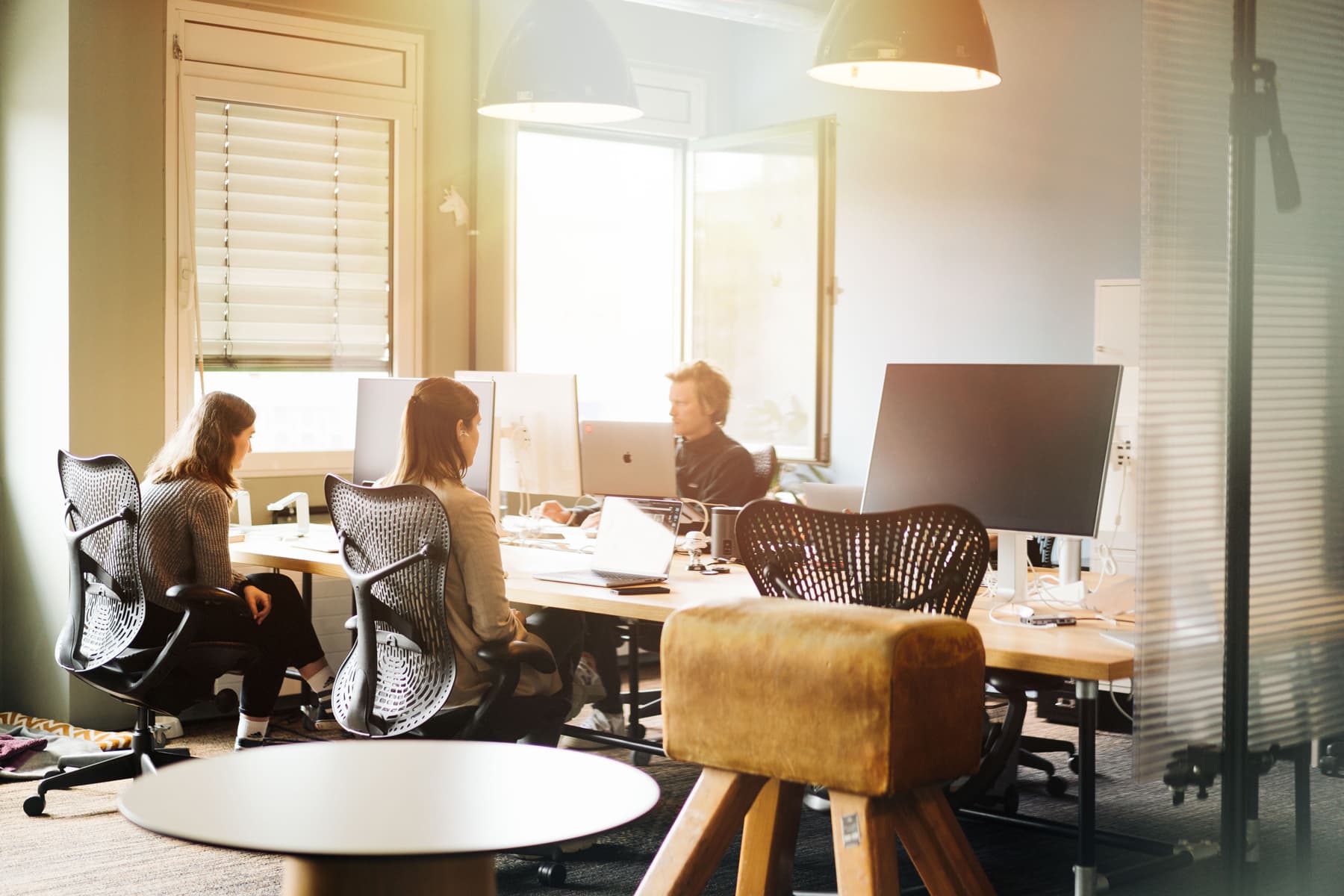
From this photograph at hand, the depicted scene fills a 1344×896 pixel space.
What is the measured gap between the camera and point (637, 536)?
12.4ft

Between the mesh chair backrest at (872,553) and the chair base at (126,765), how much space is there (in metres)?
2.25

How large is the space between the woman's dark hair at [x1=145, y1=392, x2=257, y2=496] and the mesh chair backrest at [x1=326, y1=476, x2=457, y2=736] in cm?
73

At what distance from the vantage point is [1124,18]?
534 cm

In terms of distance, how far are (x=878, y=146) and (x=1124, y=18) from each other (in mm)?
1297

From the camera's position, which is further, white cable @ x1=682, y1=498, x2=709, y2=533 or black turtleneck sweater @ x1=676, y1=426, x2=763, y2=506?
black turtleneck sweater @ x1=676, y1=426, x2=763, y2=506

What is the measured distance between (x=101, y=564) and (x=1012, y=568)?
2464 mm

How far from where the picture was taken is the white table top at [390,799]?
1.75 meters

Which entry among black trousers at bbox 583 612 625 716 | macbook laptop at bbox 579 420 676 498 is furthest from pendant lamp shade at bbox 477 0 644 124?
black trousers at bbox 583 612 625 716

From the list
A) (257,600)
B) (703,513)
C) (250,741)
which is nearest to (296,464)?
(257,600)

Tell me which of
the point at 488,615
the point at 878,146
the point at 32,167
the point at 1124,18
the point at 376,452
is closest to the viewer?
the point at 488,615

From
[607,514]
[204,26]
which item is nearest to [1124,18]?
[607,514]

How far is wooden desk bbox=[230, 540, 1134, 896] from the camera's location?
2.72 m

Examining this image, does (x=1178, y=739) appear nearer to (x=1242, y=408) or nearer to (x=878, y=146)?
(x=1242, y=408)

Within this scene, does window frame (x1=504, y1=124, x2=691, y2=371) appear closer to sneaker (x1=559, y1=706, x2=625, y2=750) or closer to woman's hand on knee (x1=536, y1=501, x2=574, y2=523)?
woman's hand on knee (x1=536, y1=501, x2=574, y2=523)
